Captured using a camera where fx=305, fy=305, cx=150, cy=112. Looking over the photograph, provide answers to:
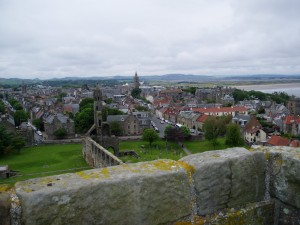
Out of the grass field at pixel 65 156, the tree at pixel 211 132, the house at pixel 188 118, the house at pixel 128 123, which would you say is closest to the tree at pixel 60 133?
the grass field at pixel 65 156

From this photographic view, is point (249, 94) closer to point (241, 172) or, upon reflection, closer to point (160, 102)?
point (160, 102)

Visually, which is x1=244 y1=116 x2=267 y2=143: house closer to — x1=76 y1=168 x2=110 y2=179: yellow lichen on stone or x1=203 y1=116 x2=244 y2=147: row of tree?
x1=203 y1=116 x2=244 y2=147: row of tree

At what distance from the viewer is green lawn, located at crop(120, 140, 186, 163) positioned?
4033cm

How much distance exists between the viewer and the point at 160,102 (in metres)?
110

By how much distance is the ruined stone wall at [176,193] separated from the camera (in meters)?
2.65

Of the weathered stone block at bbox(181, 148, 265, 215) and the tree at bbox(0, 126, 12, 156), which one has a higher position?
the weathered stone block at bbox(181, 148, 265, 215)

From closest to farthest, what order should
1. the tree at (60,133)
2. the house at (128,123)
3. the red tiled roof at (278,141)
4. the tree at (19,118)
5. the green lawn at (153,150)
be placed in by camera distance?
1. the green lawn at (153,150)
2. the red tiled roof at (278,141)
3. the tree at (60,133)
4. the house at (128,123)
5. the tree at (19,118)

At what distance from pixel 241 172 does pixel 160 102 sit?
106713mm

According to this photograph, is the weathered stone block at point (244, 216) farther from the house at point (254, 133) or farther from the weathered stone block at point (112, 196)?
the house at point (254, 133)

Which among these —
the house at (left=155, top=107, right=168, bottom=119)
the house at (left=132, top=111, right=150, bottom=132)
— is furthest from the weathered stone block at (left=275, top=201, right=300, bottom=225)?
the house at (left=155, top=107, right=168, bottom=119)

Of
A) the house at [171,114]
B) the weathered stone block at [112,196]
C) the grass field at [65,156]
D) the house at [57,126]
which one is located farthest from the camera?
the house at [171,114]

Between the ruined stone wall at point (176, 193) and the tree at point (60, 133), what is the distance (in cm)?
5598

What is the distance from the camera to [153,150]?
46.7 m

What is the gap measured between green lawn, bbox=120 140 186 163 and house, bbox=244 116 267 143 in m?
13.7
